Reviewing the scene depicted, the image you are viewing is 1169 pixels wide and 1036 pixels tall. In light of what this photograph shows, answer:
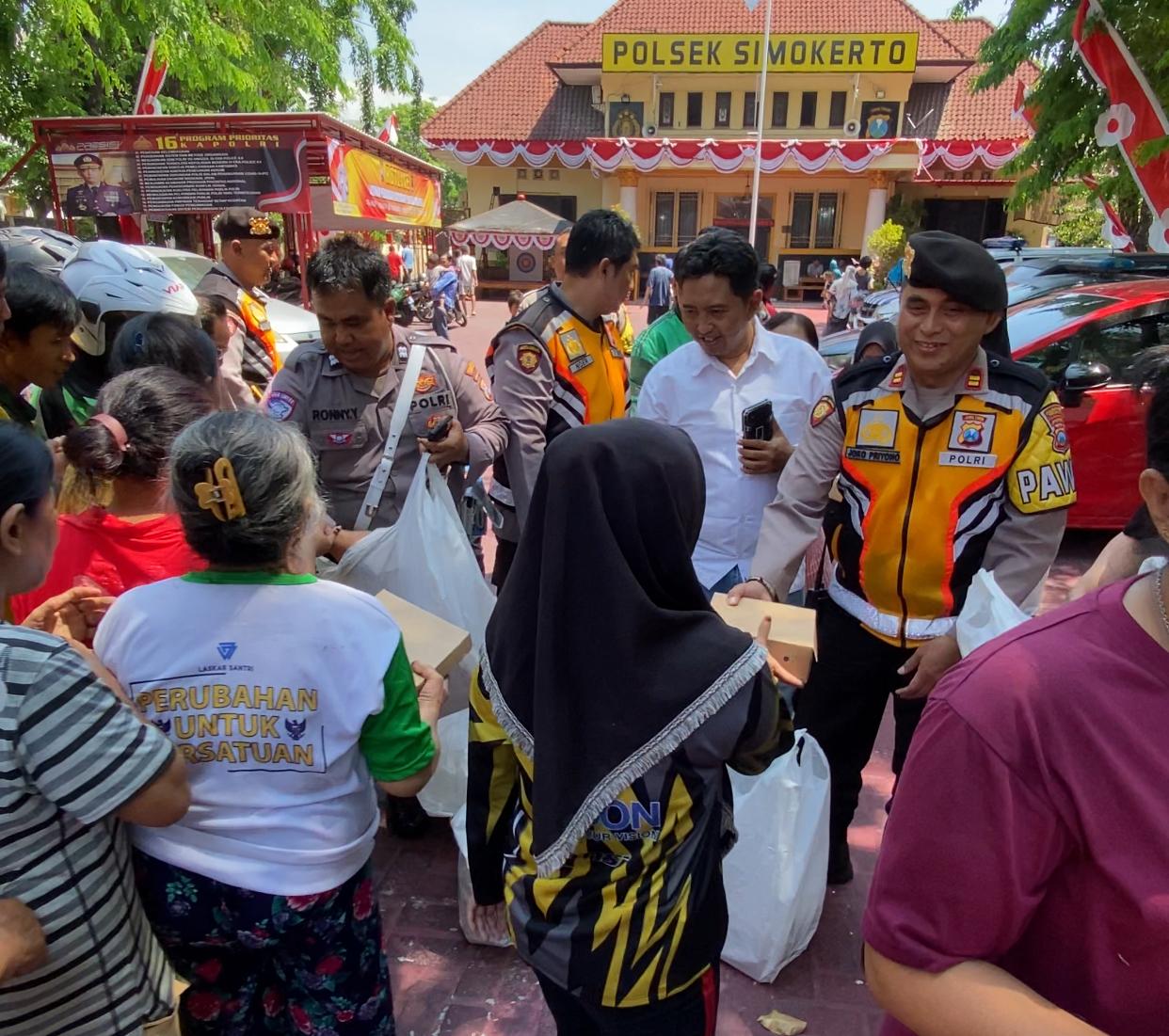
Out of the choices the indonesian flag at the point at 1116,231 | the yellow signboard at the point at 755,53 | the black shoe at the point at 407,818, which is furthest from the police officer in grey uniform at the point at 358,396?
the yellow signboard at the point at 755,53

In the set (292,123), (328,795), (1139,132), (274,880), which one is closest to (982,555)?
(328,795)

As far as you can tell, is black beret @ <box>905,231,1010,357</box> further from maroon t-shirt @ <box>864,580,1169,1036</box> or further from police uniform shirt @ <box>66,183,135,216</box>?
police uniform shirt @ <box>66,183,135,216</box>

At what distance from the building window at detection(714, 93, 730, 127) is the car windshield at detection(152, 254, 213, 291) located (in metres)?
21.5

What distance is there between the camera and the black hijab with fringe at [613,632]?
1.26 m

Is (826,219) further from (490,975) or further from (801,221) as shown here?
(490,975)

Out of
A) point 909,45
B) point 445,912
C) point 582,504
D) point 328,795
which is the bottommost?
point 445,912

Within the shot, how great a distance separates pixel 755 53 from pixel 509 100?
8796mm

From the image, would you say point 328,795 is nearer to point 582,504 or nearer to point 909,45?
point 582,504

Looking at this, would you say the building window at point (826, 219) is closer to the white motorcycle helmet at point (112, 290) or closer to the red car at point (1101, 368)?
the red car at point (1101, 368)

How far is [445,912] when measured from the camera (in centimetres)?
255

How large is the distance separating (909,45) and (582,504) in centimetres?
2776

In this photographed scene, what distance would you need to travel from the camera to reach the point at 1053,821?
0.89m

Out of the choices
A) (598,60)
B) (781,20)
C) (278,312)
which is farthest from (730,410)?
(781,20)

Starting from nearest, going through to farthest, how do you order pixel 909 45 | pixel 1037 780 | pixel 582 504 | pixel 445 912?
pixel 1037 780 → pixel 582 504 → pixel 445 912 → pixel 909 45
